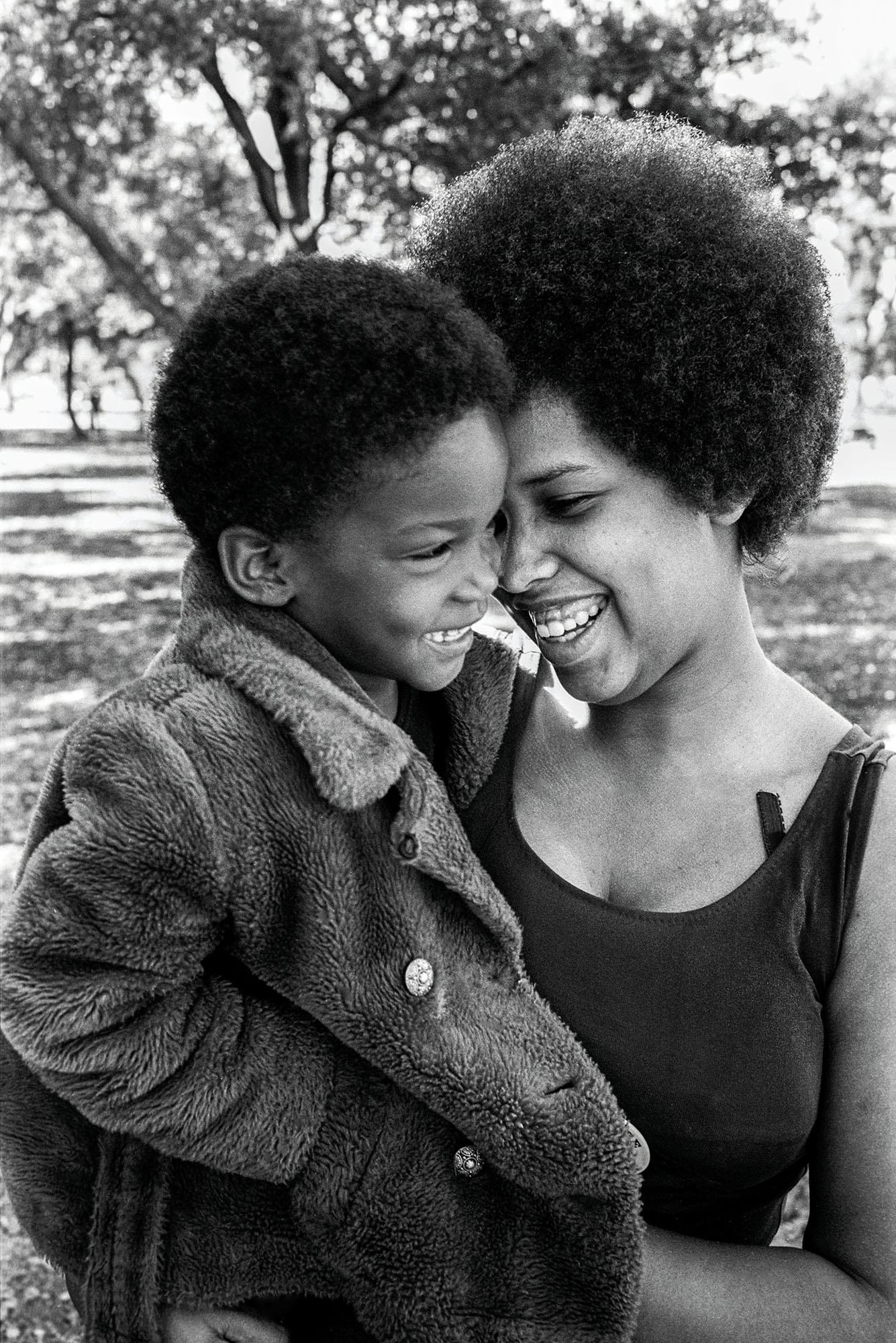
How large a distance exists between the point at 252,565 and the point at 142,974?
1.97 feet

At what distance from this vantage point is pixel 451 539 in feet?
6.31

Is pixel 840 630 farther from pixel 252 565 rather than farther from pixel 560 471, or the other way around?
pixel 252 565

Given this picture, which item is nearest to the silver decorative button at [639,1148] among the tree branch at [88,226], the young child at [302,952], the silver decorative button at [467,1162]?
the young child at [302,952]

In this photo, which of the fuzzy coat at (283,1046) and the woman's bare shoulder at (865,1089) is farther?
the woman's bare shoulder at (865,1089)

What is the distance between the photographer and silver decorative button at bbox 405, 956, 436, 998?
5.61ft

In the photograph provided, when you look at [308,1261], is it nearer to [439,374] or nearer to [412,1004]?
[412,1004]

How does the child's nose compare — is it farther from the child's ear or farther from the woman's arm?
the woman's arm

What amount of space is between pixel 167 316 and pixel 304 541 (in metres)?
11.5

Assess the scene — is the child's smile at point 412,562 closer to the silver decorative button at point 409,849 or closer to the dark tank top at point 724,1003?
the silver decorative button at point 409,849

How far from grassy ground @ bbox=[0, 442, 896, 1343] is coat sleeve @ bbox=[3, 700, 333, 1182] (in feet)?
2.36

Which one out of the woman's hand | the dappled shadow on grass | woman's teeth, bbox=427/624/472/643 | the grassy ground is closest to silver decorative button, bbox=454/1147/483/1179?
the woman's hand

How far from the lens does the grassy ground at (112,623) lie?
4.43 meters

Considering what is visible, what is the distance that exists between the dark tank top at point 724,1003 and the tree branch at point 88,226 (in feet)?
36.4

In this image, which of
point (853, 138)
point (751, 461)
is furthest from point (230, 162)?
point (751, 461)
